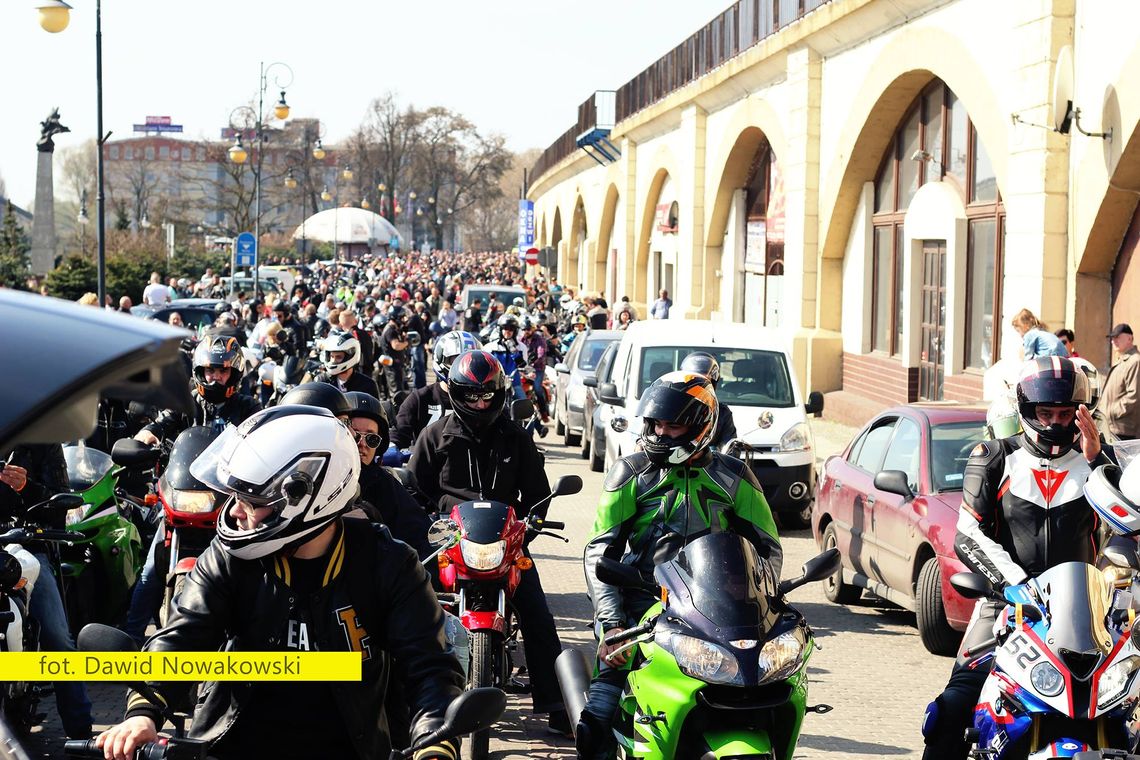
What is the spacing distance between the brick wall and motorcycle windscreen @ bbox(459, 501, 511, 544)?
56.5 ft

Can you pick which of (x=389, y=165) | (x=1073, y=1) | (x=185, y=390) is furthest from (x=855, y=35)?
(x=389, y=165)

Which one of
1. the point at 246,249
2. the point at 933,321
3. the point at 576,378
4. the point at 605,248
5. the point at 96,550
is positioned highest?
the point at 605,248

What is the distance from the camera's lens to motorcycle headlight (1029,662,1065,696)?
500 cm

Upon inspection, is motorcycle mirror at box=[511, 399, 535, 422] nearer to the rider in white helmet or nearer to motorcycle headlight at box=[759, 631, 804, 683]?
motorcycle headlight at box=[759, 631, 804, 683]

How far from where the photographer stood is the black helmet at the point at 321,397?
Result: 698 cm

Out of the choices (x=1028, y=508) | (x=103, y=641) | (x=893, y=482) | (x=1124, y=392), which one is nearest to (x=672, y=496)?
(x=1028, y=508)

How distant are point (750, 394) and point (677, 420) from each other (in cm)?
940

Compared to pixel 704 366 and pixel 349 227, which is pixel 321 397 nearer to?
pixel 704 366

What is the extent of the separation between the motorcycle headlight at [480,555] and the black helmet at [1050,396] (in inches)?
89.5

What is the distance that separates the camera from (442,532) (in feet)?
23.5

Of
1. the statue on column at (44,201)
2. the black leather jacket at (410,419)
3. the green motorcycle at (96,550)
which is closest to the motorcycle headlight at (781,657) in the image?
the green motorcycle at (96,550)

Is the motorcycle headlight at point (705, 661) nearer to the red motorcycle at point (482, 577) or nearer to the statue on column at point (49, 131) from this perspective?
the red motorcycle at point (482, 577)

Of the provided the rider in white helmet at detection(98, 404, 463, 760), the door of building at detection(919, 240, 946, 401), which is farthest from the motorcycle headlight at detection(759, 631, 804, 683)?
the door of building at detection(919, 240, 946, 401)

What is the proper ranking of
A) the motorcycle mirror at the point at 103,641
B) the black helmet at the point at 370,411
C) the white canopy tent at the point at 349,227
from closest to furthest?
the motorcycle mirror at the point at 103,641 < the black helmet at the point at 370,411 < the white canopy tent at the point at 349,227
